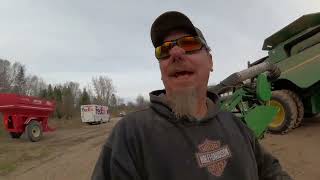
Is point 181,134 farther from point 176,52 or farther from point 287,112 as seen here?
point 287,112

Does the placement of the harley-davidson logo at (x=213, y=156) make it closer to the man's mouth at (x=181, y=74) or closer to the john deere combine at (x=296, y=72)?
the man's mouth at (x=181, y=74)

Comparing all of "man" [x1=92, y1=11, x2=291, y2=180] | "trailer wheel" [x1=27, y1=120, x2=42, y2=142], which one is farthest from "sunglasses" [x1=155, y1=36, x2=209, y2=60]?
"trailer wheel" [x1=27, y1=120, x2=42, y2=142]

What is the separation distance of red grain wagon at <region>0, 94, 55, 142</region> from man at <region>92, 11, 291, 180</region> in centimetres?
1765

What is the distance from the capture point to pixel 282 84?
10828mm

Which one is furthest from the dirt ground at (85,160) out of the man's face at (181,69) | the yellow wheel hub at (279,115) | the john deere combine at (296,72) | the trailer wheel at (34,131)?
the man's face at (181,69)

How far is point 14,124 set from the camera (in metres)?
18.8

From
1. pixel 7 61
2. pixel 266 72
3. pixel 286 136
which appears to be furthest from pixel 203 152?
pixel 7 61

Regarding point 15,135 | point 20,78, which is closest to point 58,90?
point 20,78

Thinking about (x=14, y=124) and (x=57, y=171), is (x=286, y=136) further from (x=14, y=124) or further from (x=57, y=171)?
(x=14, y=124)

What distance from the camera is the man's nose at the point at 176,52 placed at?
1957 mm

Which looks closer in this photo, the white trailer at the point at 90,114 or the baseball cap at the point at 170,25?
the baseball cap at the point at 170,25

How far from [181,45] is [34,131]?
1829 cm

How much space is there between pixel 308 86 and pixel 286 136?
1272 mm

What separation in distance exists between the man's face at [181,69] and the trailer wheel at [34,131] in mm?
17830
